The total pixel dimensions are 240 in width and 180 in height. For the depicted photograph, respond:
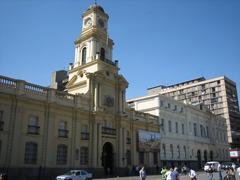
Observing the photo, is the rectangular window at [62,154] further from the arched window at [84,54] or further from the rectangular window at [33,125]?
the arched window at [84,54]

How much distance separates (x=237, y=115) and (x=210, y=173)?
84531 millimetres

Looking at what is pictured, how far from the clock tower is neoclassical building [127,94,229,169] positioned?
34.7 feet

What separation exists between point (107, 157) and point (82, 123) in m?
7.47

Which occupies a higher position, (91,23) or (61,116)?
(91,23)

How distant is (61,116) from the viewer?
112 feet

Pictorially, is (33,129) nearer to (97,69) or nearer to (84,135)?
(84,135)

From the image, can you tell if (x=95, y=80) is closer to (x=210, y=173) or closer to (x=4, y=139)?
(x=4, y=139)

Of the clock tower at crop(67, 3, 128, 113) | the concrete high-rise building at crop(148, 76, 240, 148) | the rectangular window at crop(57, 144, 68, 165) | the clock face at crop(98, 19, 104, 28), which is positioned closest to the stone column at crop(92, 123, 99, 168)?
the clock tower at crop(67, 3, 128, 113)

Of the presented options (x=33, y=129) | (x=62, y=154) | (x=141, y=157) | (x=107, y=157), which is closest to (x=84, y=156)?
(x=62, y=154)

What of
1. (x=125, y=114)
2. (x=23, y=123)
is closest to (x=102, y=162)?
(x=125, y=114)

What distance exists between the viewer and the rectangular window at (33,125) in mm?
30455

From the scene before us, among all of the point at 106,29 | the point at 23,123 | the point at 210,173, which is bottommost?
the point at 210,173

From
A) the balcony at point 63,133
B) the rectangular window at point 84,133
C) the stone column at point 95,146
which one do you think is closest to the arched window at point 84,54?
the stone column at point 95,146

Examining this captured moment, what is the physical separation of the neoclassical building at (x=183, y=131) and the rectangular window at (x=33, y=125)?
1015 inches
